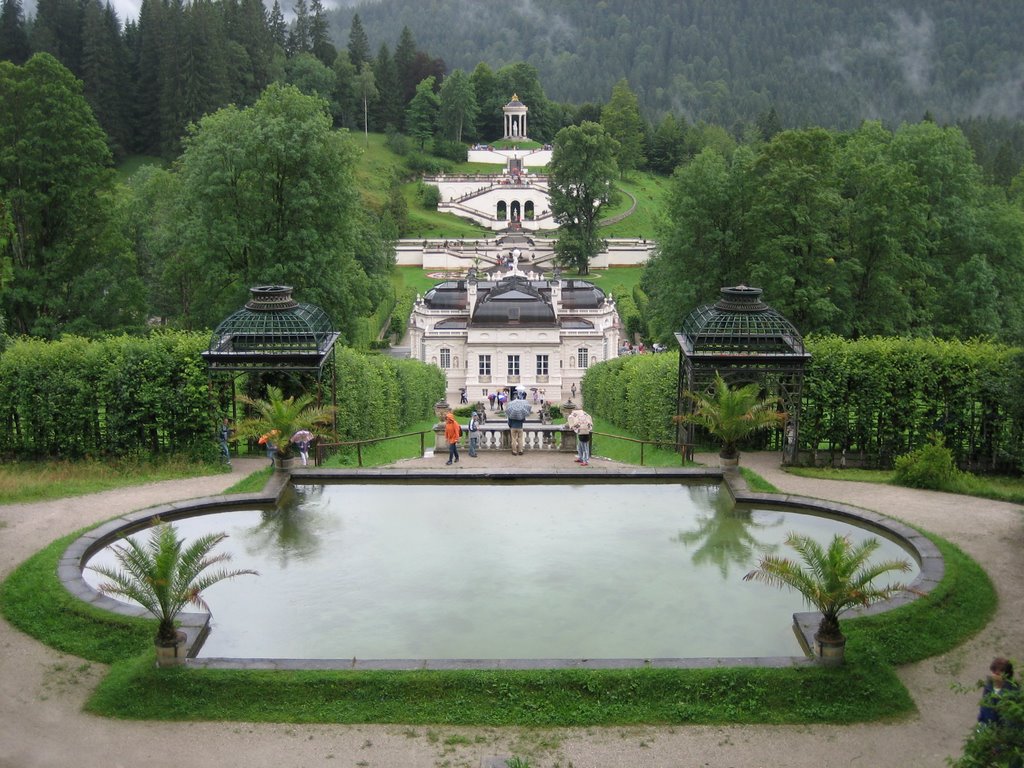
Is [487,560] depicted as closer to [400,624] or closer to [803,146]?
[400,624]

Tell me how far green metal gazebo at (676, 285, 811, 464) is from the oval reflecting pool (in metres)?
3.16

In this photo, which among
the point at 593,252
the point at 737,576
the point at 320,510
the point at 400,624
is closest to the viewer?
the point at 400,624

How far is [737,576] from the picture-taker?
1722cm

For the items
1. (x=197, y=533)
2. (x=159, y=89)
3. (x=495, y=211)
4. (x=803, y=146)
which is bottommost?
(x=197, y=533)

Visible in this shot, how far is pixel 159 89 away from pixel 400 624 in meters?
101

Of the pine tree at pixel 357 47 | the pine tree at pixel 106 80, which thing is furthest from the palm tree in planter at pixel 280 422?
the pine tree at pixel 357 47

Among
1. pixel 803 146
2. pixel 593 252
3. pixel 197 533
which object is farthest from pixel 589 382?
pixel 593 252

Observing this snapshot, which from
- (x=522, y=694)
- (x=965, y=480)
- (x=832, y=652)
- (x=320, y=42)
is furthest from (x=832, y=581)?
(x=320, y=42)

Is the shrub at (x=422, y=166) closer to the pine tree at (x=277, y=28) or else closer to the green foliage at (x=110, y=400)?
the pine tree at (x=277, y=28)

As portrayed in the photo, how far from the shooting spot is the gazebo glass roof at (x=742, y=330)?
24234 millimetres

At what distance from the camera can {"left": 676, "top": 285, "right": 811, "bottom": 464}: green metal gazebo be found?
23.8m

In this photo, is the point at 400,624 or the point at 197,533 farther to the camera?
the point at 197,533

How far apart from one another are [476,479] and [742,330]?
703 centimetres

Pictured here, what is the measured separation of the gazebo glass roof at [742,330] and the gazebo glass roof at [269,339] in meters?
8.46
